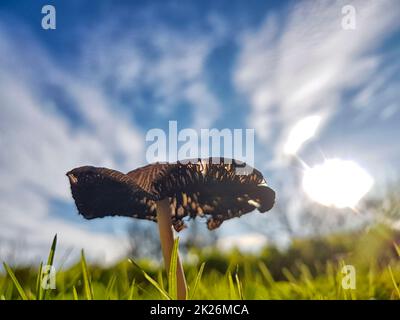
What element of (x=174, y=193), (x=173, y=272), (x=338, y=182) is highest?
(x=338, y=182)

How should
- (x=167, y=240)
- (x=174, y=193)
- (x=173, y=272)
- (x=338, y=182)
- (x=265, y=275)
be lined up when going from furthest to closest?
(x=265, y=275) < (x=338, y=182) < (x=174, y=193) < (x=167, y=240) < (x=173, y=272)

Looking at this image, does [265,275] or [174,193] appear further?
[265,275]

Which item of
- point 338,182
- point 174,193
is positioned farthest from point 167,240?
point 338,182

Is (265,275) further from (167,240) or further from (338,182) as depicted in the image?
(167,240)

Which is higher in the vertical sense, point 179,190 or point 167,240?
point 179,190

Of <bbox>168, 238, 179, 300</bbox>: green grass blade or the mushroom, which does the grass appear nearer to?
<bbox>168, 238, 179, 300</bbox>: green grass blade

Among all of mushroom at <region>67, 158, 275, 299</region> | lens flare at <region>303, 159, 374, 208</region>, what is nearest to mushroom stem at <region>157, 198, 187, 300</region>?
mushroom at <region>67, 158, 275, 299</region>
